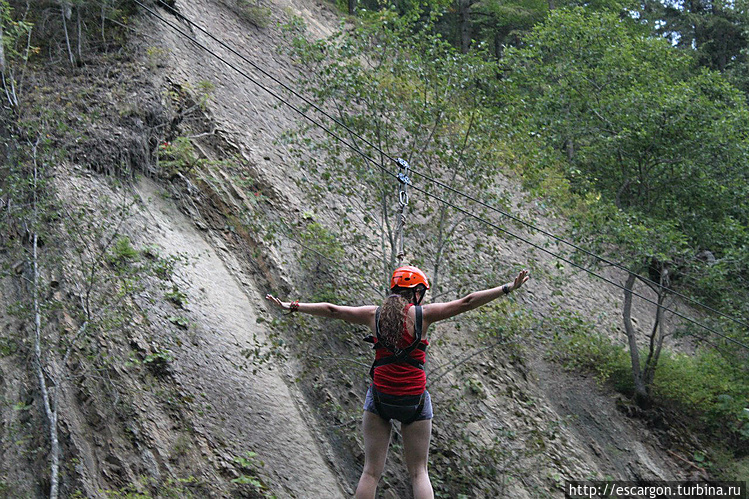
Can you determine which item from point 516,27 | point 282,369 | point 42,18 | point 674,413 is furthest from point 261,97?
point 516,27

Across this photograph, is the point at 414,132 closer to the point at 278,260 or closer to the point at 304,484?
the point at 278,260

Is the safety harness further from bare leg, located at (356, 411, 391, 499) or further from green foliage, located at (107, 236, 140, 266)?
green foliage, located at (107, 236, 140, 266)

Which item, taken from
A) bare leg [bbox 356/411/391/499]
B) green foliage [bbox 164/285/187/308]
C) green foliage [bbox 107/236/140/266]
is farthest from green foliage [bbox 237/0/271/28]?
bare leg [bbox 356/411/391/499]

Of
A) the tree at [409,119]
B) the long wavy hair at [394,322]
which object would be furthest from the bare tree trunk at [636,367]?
the long wavy hair at [394,322]

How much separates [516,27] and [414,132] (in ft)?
52.3

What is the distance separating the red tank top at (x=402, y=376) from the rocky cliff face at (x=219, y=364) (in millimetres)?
3186

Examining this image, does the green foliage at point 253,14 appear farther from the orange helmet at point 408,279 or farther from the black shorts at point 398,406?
the black shorts at point 398,406

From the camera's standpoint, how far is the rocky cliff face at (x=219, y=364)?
7.42 metres

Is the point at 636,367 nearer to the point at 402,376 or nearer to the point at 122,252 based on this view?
the point at 402,376

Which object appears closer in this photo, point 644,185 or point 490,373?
point 490,373

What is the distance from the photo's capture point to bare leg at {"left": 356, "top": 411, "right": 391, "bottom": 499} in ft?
16.9

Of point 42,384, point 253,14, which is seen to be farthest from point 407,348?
point 253,14

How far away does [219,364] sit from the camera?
345 inches

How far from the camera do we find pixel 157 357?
8.23 m
